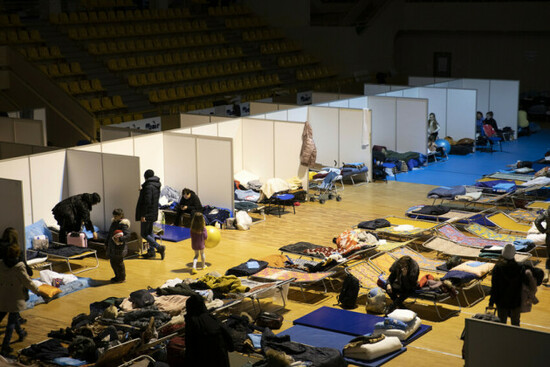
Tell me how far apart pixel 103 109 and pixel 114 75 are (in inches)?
101

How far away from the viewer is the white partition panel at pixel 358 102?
783 inches

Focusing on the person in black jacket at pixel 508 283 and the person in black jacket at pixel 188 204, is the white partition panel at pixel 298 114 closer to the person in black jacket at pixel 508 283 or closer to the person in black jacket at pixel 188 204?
the person in black jacket at pixel 188 204

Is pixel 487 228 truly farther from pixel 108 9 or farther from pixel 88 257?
pixel 108 9

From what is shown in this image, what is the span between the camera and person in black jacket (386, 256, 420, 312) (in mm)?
10102

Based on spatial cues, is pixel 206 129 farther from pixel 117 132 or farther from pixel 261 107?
pixel 261 107

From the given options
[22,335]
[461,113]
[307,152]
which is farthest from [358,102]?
[22,335]

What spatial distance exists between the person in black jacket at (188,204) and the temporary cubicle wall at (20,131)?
13.8 feet

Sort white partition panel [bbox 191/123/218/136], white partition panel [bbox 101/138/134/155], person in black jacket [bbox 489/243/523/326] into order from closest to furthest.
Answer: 1. person in black jacket [bbox 489/243/523/326]
2. white partition panel [bbox 101/138/134/155]
3. white partition panel [bbox 191/123/218/136]

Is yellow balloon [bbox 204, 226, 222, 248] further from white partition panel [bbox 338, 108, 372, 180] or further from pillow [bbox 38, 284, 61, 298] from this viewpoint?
white partition panel [bbox 338, 108, 372, 180]

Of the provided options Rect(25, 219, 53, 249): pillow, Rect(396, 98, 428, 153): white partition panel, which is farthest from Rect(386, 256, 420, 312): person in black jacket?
Rect(396, 98, 428, 153): white partition panel

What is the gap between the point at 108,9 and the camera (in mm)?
26797

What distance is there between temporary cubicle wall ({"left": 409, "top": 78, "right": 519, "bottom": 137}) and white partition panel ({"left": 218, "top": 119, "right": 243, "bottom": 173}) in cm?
887

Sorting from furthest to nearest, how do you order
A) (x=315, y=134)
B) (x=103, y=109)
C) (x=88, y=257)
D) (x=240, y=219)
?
(x=103, y=109) < (x=315, y=134) < (x=240, y=219) < (x=88, y=257)

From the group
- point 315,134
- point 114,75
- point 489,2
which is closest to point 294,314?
point 315,134
